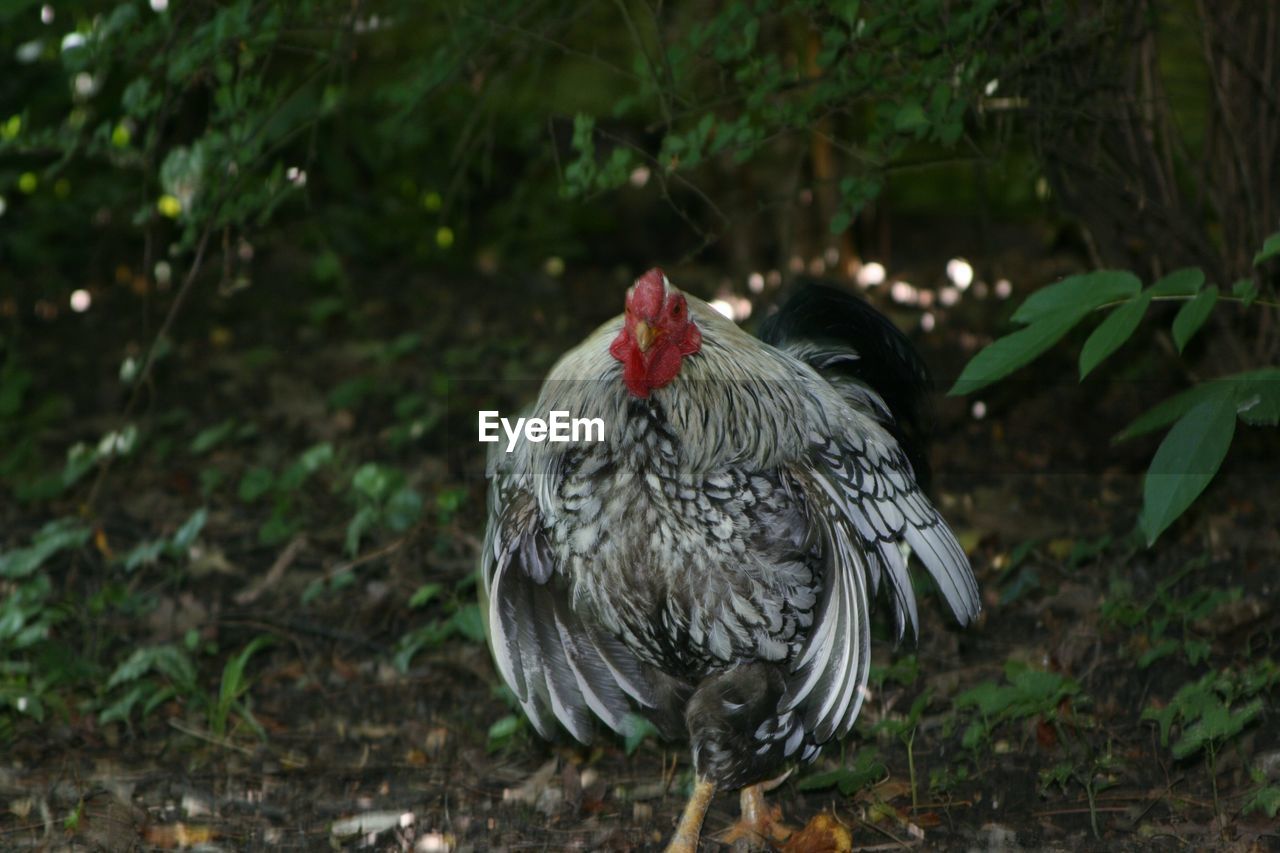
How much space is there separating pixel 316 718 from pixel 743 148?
97.0 inches

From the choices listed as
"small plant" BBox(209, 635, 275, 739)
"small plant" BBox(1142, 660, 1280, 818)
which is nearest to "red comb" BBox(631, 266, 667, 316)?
"small plant" BBox(1142, 660, 1280, 818)

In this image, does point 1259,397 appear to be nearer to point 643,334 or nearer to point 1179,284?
point 1179,284

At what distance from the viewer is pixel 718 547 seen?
337 centimetres

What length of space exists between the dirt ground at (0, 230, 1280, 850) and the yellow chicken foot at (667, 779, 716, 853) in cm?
17

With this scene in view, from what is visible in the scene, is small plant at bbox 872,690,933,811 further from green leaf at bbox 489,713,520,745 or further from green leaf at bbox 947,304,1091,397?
green leaf at bbox 947,304,1091,397

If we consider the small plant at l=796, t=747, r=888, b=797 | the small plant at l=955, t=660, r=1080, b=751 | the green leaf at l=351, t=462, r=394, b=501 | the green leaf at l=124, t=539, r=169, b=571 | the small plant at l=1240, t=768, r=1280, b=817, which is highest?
the green leaf at l=351, t=462, r=394, b=501

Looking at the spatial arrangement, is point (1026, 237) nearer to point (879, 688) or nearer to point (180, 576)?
point (879, 688)

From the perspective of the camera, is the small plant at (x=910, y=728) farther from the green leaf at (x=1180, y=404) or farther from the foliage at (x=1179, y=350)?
the foliage at (x=1179, y=350)

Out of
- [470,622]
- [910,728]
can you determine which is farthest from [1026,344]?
[470,622]

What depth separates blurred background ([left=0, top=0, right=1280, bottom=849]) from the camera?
13.4 ft

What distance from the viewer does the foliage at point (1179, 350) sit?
8.34 ft

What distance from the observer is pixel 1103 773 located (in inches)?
150

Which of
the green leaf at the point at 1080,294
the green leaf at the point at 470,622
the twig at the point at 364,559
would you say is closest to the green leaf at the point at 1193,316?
the green leaf at the point at 1080,294

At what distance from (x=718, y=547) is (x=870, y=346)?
4.32ft
